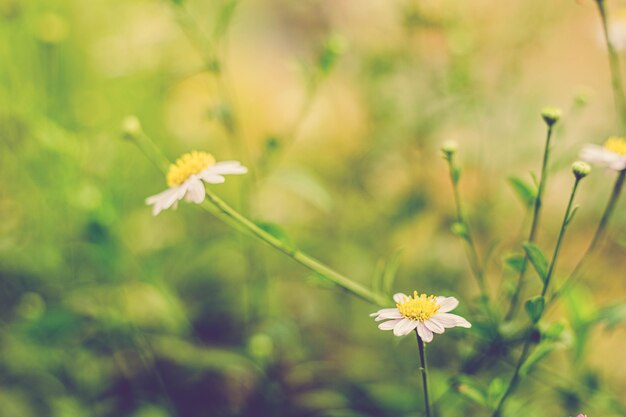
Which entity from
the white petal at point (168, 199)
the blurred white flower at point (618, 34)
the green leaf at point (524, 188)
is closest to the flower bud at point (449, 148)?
the green leaf at point (524, 188)

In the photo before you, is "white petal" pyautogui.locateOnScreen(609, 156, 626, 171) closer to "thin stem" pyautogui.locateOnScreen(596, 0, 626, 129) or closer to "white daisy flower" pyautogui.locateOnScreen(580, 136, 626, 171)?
"white daisy flower" pyautogui.locateOnScreen(580, 136, 626, 171)

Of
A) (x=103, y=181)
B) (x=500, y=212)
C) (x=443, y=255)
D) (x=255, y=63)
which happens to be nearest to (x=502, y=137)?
(x=500, y=212)

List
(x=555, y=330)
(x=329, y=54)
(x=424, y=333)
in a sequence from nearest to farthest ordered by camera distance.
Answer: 1. (x=424, y=333)
2. (x=555, y=330)
3. (x=329, y=54)

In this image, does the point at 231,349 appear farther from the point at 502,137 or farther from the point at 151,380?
the point at 502,137

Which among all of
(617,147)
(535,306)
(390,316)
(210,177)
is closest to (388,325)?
(390,316)

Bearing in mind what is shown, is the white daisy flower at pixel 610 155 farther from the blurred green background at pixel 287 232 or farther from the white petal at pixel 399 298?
the white petal at pixel 399 298

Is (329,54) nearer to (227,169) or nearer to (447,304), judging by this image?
(227,169)
